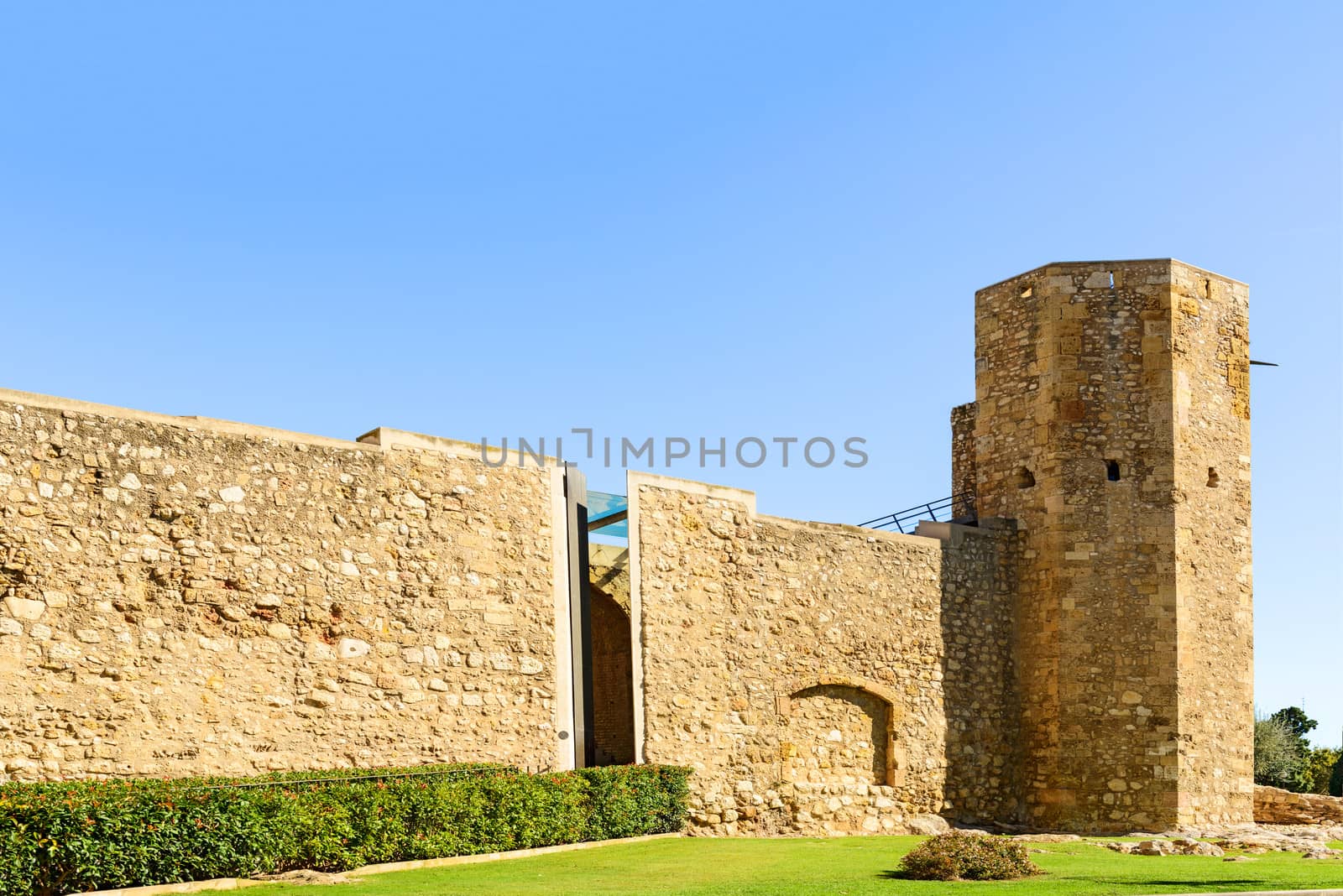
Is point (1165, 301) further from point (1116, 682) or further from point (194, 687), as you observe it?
point (194, 687)

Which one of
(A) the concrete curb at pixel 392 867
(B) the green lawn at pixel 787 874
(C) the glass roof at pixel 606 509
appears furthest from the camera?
(C) the glass roof at pixel 606 509

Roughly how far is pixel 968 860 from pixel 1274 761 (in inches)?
973

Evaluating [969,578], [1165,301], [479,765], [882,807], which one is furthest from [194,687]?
[1165,301]

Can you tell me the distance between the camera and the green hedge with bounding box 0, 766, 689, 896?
9.98m

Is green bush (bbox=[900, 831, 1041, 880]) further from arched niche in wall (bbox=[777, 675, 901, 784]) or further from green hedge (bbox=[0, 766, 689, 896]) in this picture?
arched niche in wall (bbox=[777, 675, 901, 784])

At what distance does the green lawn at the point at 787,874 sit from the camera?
10.7 metres

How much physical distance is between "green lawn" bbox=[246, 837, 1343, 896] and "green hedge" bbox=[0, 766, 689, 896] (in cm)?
36

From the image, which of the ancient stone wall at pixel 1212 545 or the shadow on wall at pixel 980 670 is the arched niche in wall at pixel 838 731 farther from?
the ancient stone wall at pixel 1212 545

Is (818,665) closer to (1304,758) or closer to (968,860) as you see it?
(968,860)

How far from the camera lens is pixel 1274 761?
3325cm

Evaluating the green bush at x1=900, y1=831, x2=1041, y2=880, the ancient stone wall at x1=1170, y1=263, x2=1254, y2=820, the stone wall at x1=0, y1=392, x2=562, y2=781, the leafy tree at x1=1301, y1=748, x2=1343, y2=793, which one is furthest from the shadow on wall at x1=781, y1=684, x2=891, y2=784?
the leafy tree at x1=1301, y1=748, x2=1343, y2=793

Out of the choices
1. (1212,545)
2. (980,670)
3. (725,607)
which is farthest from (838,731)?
(1212,545)

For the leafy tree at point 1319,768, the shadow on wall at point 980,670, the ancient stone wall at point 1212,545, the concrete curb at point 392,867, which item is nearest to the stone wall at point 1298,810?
the ancient stone wall at point 1212,545

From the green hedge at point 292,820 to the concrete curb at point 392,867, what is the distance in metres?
0.07
